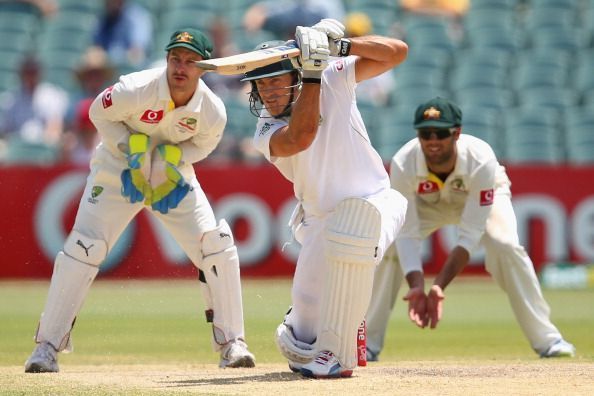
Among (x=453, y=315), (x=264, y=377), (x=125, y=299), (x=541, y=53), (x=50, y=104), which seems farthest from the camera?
(x=541, y=53)

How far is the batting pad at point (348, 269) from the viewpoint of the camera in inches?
210

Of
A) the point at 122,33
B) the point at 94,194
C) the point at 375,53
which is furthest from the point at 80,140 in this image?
the point at 375,53

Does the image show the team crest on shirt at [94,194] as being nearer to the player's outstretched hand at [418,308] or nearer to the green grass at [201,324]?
the green grass at [201,324]

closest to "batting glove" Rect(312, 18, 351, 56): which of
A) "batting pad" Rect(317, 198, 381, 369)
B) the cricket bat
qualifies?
the cricket bat

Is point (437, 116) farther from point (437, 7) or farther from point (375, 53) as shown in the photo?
point (437, 7)

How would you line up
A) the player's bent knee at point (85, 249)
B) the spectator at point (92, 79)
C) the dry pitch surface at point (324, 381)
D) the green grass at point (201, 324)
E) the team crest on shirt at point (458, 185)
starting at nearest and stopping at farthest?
the dry pitch surface at point (324, 381) → the player's bent knee at point (85, 249) → the team crest on shirt at point (458, 185) → the green grass at point (201, 324) → the spectator at point (92, 79)

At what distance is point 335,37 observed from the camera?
531 centimetres

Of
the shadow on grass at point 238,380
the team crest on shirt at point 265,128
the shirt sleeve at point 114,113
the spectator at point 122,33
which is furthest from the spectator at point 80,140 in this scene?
the team crest on shirt at point 265,128

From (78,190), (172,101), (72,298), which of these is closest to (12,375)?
(72,298)

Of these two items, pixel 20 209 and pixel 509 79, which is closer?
pixel 20 209

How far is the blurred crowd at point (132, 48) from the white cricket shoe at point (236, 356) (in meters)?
6.45

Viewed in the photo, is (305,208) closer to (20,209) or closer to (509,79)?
(20,209)

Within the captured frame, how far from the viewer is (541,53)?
14961mm

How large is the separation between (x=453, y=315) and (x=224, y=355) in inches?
162
